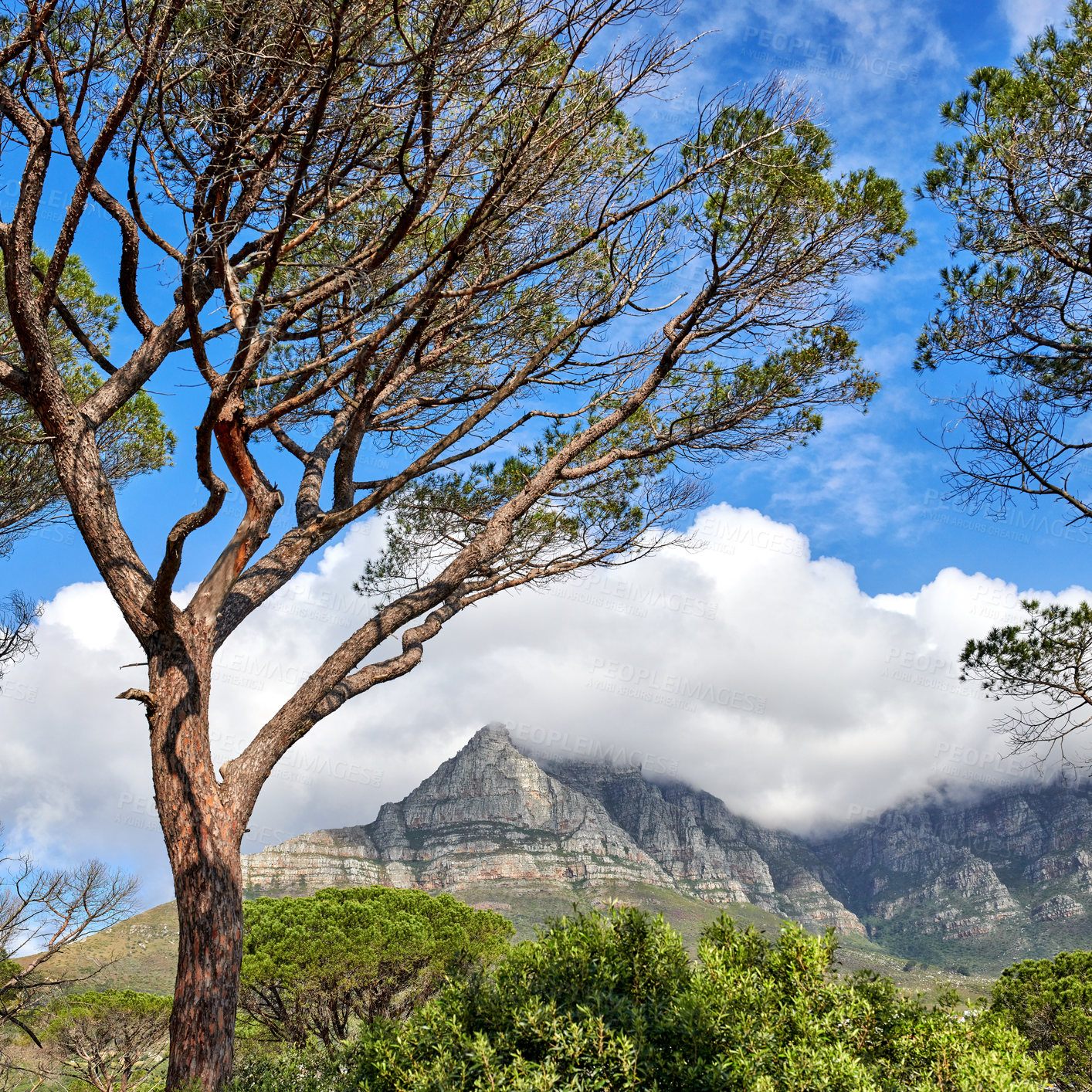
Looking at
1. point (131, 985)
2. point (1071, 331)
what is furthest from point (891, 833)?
point (1071, 331)

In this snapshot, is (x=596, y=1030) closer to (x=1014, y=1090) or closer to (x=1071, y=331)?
(x=1014, y=1090)

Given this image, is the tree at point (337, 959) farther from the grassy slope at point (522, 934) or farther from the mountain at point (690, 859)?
the mountain at point (690, 859)

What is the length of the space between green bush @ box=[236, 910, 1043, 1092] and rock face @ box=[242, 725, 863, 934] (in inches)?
2192

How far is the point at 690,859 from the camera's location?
129 meters

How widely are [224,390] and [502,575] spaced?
314 cm

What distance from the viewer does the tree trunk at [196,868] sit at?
13.3 feet

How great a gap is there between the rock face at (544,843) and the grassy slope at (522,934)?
553 cm

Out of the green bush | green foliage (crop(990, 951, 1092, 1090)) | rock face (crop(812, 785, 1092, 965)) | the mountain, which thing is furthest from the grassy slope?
rock face (crop(812, 785, 1092, 965))

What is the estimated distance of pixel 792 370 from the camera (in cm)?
722

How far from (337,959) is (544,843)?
92.2 metres

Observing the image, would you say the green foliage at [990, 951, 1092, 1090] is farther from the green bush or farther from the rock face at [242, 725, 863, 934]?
the rock face at [242, 725, 863, 934]

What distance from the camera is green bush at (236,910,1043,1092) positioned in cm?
297

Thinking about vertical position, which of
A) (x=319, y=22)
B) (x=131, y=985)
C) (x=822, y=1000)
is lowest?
(x=131, y=985)

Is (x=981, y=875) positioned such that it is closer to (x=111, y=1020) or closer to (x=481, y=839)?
(x=481, y=839)
